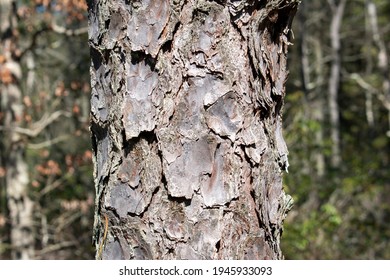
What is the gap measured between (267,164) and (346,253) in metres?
7.25

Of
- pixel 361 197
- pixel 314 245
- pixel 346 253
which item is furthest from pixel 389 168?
pixel 314 245

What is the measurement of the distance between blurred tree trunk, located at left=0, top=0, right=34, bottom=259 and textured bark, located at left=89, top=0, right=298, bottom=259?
198 inches

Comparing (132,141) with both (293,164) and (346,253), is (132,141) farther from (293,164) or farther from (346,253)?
(346,253)

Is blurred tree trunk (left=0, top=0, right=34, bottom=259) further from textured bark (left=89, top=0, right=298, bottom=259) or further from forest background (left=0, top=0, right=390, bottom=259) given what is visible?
textured bark (left=89, top=0, right=298, bottom=259)

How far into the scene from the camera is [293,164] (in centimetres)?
798

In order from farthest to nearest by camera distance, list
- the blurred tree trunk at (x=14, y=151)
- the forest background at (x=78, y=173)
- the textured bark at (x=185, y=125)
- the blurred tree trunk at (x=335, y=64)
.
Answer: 1. the blurred tree trunk at (x=335, y=64)
2. the forest background at (x=78, y=173)
3. the blurred tree trunk at (x=14, y=151)
4. the textured bark at (x=185, y=125)

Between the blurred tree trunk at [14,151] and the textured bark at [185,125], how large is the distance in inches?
198

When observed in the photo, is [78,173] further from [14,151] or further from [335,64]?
[335,64]

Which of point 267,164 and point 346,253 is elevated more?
point 267,164

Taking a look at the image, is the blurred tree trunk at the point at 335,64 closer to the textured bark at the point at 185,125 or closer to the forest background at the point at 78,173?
the forest background at the point at 78,173

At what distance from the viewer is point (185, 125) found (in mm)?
1686

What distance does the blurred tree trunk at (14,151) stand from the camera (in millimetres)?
6441

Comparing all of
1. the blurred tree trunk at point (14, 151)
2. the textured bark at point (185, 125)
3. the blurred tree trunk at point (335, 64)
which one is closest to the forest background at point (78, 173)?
the blurred tree trunk at point (14, 151)

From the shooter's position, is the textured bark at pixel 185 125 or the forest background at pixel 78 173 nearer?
the textured bark at pixel 185 125
